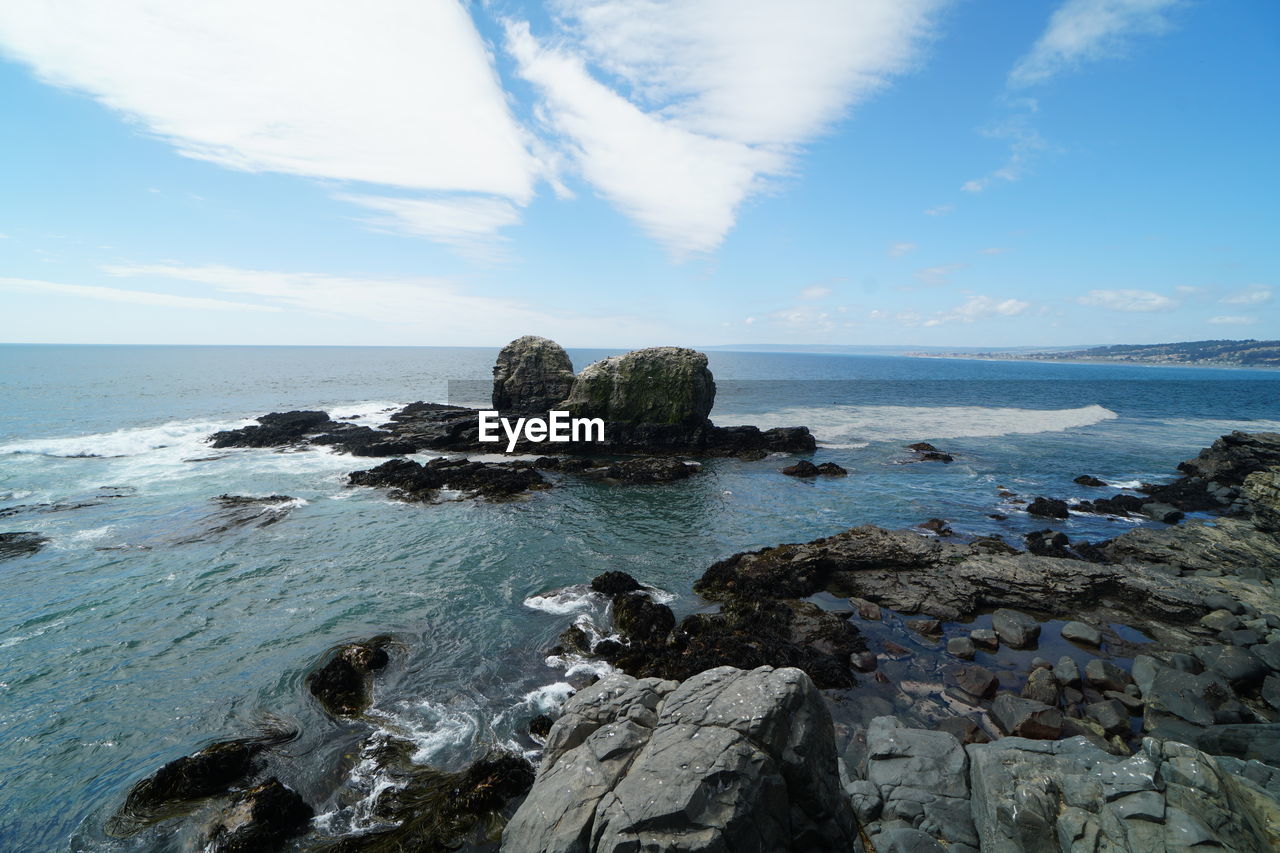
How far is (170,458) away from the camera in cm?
3531

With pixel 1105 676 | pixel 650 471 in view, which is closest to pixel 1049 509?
pixel 1105 676

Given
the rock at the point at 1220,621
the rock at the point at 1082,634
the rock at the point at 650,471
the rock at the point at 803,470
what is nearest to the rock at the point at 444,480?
the rock at the point at 650,471

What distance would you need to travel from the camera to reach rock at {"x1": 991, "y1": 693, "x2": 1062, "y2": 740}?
1067 cm

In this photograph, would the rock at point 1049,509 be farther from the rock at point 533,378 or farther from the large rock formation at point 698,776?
the rock at point 533,378

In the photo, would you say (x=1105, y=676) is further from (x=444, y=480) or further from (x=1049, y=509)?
(x=444, y=480)

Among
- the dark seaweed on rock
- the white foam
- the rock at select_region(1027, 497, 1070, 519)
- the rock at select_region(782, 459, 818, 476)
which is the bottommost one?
the dark seaweed on rock

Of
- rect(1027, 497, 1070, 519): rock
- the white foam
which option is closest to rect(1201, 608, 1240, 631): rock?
rect(1027, 497, 1070, 519): rock

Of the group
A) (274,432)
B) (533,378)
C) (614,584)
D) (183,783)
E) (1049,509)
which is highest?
(533,378)

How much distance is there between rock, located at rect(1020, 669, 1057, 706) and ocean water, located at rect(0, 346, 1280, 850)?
888 cm

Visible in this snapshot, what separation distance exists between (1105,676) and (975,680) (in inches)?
123

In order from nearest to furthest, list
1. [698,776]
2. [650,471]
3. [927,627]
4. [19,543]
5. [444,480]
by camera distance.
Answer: [698,776] < [927,627] < [19,543] < [444,480] < [650,471]

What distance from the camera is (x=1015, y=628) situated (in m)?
14.6

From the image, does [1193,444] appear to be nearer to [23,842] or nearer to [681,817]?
[681,817]

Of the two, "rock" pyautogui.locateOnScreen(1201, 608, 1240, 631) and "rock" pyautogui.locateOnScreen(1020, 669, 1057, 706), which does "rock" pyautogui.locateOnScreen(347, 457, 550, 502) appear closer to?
"rock" pyautogui.locateOnScreen(1020, 669, 1057, 706)
